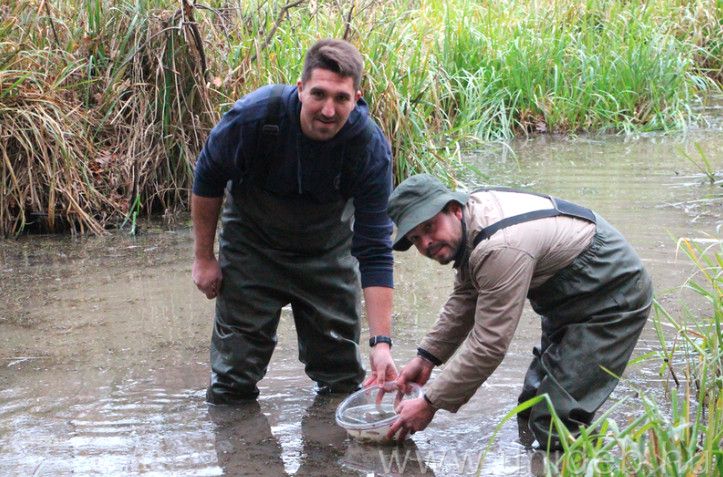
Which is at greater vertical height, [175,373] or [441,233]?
[441,233]

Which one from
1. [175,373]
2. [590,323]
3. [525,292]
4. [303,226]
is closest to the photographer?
[525,292]

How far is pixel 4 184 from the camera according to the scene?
22.7 feet

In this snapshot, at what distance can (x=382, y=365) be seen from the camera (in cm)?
394

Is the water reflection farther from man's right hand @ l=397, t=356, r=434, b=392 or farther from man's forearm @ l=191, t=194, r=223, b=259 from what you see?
man's forearm @ l=191, t=194, r=223, b=259

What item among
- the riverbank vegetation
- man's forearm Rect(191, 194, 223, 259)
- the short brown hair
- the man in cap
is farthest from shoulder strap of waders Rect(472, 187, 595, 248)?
the riverbank vegetation

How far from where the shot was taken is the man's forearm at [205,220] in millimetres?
4051

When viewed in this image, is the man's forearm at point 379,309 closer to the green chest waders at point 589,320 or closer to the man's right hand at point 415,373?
the man's right hand at point 415,373

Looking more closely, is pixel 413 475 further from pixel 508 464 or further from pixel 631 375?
pixel 631 375

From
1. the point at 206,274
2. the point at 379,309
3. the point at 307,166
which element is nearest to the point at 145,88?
the point at 206,274

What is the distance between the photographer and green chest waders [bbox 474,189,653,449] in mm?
3621

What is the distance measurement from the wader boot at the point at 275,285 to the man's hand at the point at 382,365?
38 cm

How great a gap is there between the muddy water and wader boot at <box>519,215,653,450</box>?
29cm

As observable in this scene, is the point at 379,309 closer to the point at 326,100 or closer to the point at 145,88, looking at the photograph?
the point at 326,100

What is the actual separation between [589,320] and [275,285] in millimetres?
1287
